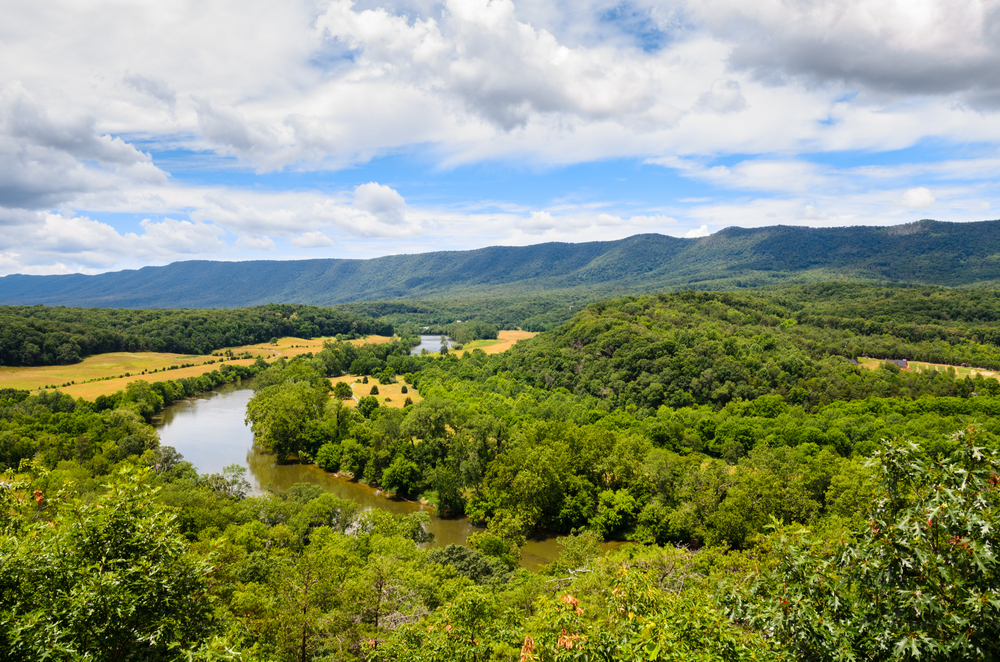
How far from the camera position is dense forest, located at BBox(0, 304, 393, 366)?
241ft

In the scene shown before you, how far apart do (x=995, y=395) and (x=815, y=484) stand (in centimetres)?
3518

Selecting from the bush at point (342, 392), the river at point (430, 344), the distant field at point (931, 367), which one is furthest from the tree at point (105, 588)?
the river at point (430, 344)

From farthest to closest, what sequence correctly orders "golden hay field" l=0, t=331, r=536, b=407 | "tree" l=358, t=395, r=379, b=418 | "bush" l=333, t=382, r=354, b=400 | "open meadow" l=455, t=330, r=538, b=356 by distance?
1. "open meadow" l=455, t=330, r=538, b=356
2. "bush" l=333, t=382, r=354, b=400
3. "golden hay field" l=0, t=331, r=536, b=407
4. "tree" l=358, t=395, r=379, b=418

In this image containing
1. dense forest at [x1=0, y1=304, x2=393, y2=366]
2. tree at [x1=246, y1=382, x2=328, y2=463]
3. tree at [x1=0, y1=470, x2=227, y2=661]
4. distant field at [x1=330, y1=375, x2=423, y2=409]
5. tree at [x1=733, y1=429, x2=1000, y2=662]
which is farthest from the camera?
dense forest at [x1=0, y1=304, x2=393, y2=366]

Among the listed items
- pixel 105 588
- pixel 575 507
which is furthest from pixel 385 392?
pixel 105 588

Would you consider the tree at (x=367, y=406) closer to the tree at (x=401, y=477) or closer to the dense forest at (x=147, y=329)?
the tree at (x=401, y=477)

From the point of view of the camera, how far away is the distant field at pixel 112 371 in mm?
60619

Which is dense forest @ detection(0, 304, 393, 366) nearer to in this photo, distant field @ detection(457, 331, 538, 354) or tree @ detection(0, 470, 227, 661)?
distant field @ detection(457, 331, 538, 354)

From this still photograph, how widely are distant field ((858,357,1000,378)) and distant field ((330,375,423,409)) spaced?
187ft

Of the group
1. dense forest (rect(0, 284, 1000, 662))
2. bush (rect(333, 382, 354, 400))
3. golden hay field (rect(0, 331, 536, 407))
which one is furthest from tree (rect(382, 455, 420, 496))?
bush (rect(333, 382, 354, 400))

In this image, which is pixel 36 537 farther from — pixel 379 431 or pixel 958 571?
pixel 379 431

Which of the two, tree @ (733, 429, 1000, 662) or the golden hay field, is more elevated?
tree @ (733, 429, 1000, 662)

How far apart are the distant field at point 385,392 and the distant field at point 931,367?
5703 centimetres

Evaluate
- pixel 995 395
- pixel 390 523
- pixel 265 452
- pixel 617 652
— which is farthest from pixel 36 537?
pixel 995 395
